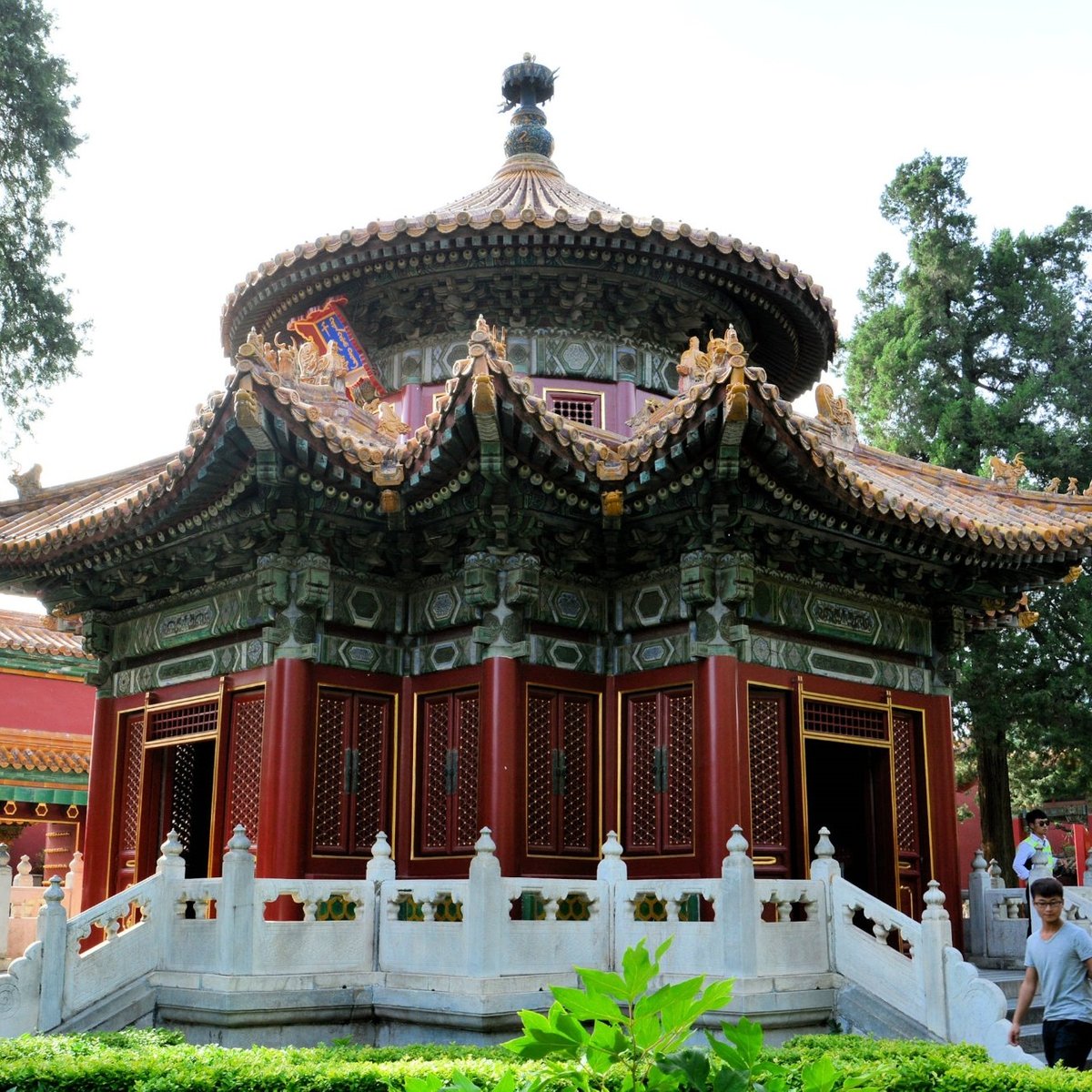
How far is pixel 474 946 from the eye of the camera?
921 centimetres

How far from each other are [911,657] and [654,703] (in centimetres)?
322

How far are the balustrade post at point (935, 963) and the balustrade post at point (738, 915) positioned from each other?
1.16 meters

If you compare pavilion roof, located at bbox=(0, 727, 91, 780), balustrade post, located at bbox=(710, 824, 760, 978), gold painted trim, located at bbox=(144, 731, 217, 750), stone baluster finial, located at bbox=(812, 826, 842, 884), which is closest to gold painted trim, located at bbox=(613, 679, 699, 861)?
stone baluster finial, located at bbox=(812, 826, 842, 884)

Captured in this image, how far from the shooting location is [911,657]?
13.4m

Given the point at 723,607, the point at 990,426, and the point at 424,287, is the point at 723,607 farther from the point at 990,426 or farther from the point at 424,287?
the point at 990,426

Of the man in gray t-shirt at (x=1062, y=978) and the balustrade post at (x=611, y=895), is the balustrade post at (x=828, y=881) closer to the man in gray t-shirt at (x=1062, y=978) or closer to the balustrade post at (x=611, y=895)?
the balustrade post at (x=611, y=895)

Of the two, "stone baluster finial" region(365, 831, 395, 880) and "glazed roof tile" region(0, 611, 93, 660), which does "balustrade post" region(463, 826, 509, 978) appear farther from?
"glazed roof tile" region(0, 611, 93, 660)

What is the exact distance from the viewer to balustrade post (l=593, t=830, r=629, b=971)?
32.3 feet

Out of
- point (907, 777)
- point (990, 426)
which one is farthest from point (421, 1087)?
point (990, 426)

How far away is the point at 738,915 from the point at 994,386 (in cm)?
1802

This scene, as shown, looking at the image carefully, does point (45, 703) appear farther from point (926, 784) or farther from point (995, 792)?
point (926, 784)

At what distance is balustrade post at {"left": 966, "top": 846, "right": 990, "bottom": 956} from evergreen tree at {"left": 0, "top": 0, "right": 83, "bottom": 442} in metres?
11.8

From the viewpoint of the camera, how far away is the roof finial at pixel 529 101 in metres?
16.4

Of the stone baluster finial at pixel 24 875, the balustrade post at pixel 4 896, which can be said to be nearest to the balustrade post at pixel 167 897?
the balustrade post at pixel 4 896
